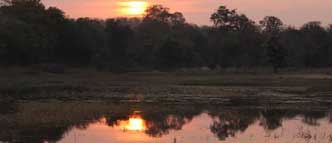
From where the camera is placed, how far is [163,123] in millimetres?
27312

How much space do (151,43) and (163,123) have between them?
10243 cm

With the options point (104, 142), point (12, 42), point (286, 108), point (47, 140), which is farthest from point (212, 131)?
point (12, 42)

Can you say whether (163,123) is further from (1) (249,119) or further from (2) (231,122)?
(1) (249,119)

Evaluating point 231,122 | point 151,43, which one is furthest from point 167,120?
point 151,43

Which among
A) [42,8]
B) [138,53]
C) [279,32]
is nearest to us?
[42,8]

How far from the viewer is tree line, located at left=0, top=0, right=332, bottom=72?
9431 centimetres

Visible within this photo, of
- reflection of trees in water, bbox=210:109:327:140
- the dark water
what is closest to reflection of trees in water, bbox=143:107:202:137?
the dark water

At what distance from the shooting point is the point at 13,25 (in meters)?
89.0

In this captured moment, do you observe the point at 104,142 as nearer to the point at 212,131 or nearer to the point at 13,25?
the point at 212,131

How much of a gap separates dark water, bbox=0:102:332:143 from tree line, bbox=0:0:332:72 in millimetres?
54821

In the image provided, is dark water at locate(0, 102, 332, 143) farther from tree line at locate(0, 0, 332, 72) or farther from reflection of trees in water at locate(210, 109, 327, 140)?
tree line at locate(0, 0, 332, 72)

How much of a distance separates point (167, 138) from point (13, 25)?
232 ft

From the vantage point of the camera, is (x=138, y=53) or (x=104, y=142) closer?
(x=104, y=142)

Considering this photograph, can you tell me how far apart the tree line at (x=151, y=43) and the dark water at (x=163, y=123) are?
5482cm
